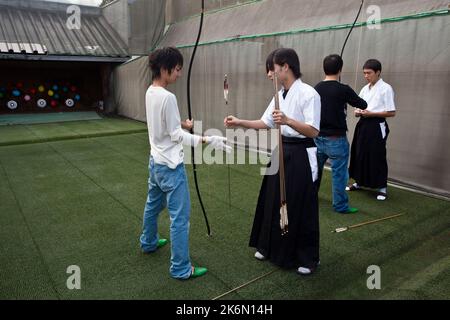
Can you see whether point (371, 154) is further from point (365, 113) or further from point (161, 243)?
point (161, 243)

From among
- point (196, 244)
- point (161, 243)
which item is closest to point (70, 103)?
point (161, 243)

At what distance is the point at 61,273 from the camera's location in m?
2.32

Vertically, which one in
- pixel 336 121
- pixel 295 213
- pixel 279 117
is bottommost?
pixel 295 213

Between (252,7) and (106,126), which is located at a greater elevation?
(252,7)

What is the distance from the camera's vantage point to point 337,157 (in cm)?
320

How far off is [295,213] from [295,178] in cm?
23

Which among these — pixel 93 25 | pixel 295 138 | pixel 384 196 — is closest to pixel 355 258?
pixel 295 138

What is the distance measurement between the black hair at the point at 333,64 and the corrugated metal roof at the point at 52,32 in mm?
8438

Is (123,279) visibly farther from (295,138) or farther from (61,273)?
(295,138)

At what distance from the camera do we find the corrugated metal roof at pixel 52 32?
30.2 feet

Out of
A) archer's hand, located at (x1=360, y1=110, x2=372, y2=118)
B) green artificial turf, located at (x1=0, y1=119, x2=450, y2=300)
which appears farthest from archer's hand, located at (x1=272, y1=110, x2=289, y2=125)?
archer's hand, located at (x1=360, y1=110, x2=372, y2=118)

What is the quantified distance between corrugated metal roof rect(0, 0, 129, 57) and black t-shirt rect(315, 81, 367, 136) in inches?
333
